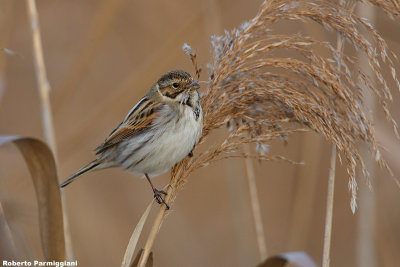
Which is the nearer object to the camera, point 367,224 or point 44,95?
point 44,95

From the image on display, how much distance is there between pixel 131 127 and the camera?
10.1 ft

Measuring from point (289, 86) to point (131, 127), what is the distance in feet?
3.99

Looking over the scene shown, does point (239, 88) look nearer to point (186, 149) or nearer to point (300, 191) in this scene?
point (186, 149)

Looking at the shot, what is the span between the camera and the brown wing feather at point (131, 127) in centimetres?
304

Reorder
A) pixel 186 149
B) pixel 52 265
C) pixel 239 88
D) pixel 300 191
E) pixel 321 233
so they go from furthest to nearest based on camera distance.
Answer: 1. pixel 321 233
2. pixel 300 191
3. pixel 186 149
4. pixel 239 88
5. pixel 52 265

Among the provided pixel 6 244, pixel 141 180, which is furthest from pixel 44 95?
pixel 141 180

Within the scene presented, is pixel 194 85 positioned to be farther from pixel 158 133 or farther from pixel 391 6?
pixel 391 6

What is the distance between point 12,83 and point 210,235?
249 centimetres

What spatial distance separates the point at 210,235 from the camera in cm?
502

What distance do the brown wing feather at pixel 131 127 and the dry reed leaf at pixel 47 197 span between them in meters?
1.37

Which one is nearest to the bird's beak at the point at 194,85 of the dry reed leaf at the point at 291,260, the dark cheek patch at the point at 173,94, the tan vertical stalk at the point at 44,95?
the dark cheek patch at the point at 173,94

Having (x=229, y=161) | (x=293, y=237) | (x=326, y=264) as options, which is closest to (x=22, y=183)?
(x=229, y=161)

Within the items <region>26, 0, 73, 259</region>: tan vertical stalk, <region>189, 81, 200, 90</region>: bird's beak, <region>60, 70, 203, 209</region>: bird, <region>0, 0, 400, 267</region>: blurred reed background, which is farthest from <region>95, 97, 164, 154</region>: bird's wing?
<region>26, 0, 73, 259</region>: tan vertical stalk

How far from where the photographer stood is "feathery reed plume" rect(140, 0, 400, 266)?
203 cm
